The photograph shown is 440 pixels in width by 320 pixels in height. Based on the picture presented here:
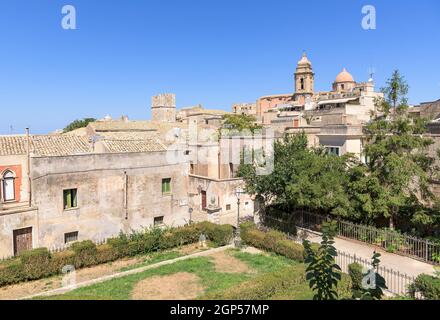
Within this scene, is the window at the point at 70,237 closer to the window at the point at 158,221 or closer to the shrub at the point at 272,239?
the window at the point at 158,221

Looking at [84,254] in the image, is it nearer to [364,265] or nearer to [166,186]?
[166,186]

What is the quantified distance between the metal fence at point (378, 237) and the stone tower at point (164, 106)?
3447 centimetres

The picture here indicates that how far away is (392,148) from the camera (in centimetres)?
1888

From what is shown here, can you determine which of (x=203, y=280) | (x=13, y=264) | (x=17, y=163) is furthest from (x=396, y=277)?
(x=17, y=163)

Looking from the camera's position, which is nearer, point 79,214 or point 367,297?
point 367,297

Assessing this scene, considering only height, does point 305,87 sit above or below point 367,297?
above

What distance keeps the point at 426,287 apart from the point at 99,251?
14812 millimetres

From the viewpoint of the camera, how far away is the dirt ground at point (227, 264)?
16.7 m

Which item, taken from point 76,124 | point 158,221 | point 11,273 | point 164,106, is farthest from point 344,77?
point 11,273

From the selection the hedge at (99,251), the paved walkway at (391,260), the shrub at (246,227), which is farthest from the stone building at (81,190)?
the paved walkway at (391,260)

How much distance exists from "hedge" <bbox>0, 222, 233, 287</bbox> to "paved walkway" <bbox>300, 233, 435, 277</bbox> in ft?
22.1

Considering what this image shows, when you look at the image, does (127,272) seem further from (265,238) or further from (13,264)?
(265,238)

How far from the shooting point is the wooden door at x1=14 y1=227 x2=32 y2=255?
19.2 m
